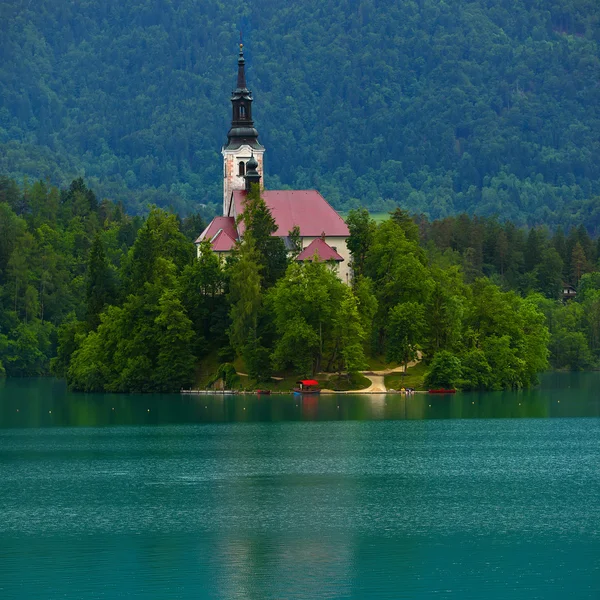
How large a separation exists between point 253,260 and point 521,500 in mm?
69510

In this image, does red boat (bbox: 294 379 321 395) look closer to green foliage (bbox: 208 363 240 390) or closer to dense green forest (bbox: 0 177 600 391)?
dense green forest (bbox: 0 177 600 391)

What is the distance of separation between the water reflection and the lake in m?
0.63

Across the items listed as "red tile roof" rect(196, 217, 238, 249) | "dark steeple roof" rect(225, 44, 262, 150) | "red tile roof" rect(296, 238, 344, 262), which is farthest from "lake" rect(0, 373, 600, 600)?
"dark steeple roof" rect(225, 44, 262, 150)

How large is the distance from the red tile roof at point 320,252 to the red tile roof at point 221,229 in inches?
263

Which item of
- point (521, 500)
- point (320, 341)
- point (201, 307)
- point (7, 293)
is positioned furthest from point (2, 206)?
point (521, 500)

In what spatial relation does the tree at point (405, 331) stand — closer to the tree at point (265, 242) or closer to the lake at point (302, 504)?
the tree at point (265, 242)

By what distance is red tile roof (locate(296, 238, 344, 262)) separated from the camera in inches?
5497

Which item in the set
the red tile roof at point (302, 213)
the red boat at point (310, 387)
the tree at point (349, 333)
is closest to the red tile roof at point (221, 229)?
the red tile roof at point (302, 213)

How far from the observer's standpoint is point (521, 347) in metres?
128

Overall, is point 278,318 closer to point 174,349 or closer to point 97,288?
point 174,349

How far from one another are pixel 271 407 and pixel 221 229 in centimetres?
3816

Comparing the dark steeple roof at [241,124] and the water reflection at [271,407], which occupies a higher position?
the dark steeple roof at [241,124]

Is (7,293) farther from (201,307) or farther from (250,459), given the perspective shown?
(250,459)

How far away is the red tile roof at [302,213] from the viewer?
144m
